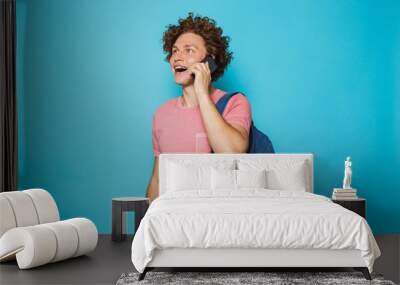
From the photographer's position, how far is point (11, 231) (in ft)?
15.9

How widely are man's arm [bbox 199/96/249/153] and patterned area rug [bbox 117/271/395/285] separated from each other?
2.17 metres

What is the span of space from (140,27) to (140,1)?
0.28 metres

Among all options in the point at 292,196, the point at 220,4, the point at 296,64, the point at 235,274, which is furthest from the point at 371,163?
the point at 235,274

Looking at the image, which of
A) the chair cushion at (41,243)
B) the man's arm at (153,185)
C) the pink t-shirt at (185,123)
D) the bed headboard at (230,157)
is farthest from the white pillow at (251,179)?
the chair cushion at (41,243)

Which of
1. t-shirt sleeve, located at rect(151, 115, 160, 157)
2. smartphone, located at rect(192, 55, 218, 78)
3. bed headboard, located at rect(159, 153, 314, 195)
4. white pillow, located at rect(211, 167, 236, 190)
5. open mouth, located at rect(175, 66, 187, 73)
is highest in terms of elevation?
smartphone, located at rect(192, 55, 218, 78)

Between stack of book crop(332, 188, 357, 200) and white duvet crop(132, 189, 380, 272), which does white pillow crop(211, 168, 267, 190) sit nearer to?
stack of book crop(332, 188, 357, 200)

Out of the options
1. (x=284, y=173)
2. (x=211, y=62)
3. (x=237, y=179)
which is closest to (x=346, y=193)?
(x=284, y=173)

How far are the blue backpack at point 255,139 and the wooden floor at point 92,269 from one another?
5.22 feet

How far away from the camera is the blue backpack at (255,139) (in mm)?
6648

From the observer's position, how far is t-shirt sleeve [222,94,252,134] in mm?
6641

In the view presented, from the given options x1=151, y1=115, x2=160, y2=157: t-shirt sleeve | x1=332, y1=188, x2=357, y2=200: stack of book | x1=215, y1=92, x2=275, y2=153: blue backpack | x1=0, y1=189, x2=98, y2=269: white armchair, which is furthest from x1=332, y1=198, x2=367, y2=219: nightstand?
x1=0, y1=189, x2=98, y2=269: white armchair

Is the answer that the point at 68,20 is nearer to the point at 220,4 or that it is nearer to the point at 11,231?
the point at 220,4

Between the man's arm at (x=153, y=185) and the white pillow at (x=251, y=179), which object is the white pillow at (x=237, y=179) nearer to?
the white pillow at (x=251, y=179)

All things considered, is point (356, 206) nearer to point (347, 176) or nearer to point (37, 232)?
point (347, 176)
